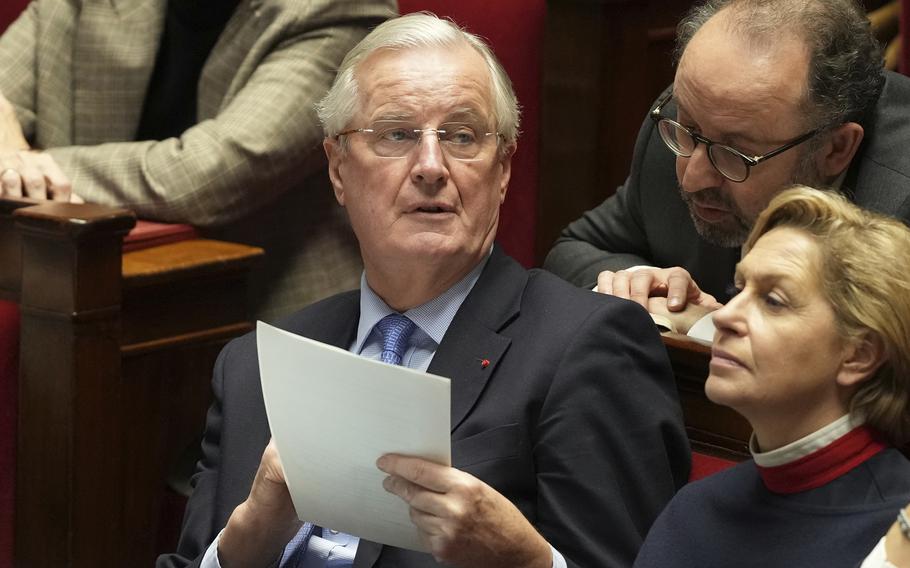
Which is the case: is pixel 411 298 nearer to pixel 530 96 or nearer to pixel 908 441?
pixel 908 441

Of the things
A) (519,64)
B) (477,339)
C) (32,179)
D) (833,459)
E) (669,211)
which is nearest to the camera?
(833,459)

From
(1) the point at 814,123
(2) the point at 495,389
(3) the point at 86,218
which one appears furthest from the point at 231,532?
(1) the point at 814,123

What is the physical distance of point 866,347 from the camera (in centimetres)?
118

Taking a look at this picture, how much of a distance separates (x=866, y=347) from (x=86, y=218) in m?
1.19

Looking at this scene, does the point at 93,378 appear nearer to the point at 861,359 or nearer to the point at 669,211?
the point at 669,211

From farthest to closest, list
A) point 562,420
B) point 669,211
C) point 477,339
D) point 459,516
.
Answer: point 669,211, point 477,339, point 562,420, point 459,516

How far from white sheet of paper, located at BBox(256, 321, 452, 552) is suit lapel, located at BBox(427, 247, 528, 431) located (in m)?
0.20

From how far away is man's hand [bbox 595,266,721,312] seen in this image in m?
1.78

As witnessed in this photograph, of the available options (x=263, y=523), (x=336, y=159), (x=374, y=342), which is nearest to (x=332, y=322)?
(x=374, y=342)

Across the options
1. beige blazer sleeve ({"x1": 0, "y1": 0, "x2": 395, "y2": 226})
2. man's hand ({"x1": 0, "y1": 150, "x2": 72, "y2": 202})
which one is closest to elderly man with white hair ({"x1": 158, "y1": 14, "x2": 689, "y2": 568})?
beige blazer sleeve ({"x1": 0, "y1": 0, "x2": 395, "y2": 226})

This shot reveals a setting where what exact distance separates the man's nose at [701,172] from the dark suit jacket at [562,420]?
28 cm

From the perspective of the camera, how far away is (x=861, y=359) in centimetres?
118

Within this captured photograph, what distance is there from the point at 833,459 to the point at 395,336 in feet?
1.93

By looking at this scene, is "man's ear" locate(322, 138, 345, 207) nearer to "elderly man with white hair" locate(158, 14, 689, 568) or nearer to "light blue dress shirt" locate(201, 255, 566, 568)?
"elderly man with white hair" locate(158, 14, 689, 568)
